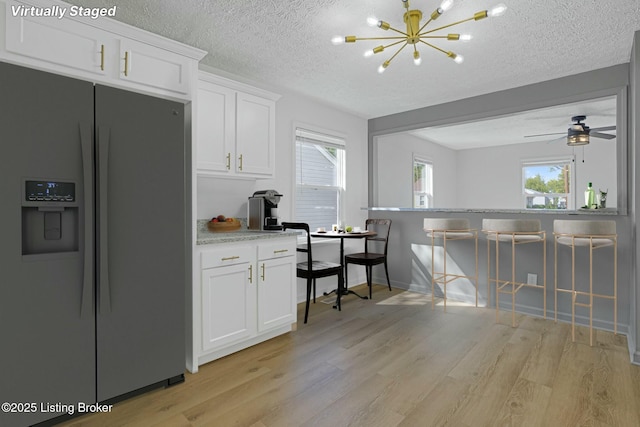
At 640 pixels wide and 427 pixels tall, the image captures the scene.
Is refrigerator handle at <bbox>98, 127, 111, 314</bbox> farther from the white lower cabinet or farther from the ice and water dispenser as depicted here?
the white lower cabinet

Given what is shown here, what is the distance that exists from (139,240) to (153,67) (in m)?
1.12

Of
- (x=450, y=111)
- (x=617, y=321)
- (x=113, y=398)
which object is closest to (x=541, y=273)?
(x=617, y=321)

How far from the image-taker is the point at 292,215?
13.2 feet

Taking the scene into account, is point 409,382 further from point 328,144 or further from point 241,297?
point 328,144

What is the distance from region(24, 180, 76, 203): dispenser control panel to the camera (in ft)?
5.58

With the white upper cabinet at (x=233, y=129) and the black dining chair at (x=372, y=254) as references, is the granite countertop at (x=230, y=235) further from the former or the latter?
the black dining chair at (x=372, y=254)

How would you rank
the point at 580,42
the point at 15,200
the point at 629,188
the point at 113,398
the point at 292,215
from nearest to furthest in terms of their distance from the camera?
the point at 15,200
the point at 113,398
the point at 580,42
the point at 629,188
the point at 292,215

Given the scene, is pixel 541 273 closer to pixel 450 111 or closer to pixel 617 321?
pixel 617 321

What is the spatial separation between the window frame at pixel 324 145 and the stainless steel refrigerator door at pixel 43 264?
8.08ft

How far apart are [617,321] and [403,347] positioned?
214 centimetres

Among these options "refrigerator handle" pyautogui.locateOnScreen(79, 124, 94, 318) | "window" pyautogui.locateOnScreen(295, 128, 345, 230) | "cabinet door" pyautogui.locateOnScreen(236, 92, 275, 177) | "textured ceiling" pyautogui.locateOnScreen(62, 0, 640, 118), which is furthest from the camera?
"window" pyautogui.locateOnScreen(295, 128, 345, 230)

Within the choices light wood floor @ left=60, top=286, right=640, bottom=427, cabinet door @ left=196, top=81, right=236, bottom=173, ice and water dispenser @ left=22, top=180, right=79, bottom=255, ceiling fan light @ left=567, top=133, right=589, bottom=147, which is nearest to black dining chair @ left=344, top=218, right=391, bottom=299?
light wood floor @ left=60, top=286, right=640, bottom=427

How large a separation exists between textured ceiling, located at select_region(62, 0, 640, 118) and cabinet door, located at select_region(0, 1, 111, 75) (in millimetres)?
527

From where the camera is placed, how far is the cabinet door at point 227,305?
243 cm
